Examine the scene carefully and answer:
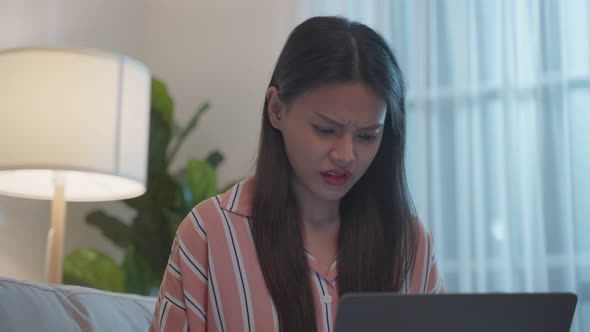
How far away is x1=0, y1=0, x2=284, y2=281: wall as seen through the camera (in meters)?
2.86

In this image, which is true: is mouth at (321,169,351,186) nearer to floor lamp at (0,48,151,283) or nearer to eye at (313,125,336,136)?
eye at (313,125,336,136)

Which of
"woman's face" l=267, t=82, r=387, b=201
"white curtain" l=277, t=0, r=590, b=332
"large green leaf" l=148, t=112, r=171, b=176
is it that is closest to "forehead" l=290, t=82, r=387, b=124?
"woman's face" l=267, t=82, r=387, b=201

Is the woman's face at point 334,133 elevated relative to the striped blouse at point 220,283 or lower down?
elevated

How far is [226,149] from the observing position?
3086 millimetres

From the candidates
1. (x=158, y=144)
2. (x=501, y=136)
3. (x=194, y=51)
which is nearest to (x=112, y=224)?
(x=158, y=144)

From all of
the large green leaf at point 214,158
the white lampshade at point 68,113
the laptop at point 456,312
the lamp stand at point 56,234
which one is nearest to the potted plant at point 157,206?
the large green leaf at point 214,158

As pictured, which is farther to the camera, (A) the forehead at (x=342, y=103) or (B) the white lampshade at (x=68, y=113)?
(B) the white lampshade at (x=68, y=113)

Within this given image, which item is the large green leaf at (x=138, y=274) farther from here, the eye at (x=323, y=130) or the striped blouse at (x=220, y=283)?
the eye at (x=323, y=130)

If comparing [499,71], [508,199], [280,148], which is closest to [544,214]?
[508,199]

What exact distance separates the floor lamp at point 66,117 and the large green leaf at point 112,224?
0.53 m

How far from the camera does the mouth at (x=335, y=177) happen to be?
1.23m

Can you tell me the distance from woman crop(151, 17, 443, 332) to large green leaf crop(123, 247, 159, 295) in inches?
54.4

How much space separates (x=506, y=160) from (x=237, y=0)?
1213 millimetres

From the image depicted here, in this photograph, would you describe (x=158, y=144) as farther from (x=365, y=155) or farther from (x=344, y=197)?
(x=365, y=155)
